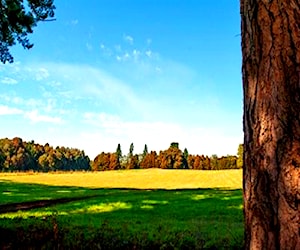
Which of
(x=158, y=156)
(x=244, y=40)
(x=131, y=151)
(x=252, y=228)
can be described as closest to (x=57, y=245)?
(x=252, y=228)

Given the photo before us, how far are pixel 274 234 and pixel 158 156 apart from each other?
11878cm

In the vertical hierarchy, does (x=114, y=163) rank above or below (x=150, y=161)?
below

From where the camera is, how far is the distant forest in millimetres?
119812

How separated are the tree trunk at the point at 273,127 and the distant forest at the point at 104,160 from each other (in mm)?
112121

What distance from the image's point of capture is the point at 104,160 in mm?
129250

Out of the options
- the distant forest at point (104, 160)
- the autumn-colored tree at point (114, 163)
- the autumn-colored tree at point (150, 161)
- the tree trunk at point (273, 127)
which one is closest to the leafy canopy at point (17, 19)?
the tree trunk at point (273, 127)

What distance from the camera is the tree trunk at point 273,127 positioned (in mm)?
3064

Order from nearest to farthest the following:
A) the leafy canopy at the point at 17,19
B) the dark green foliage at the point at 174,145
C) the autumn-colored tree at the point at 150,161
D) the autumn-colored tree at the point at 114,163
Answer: the leafy canopy at the point at 17,19
the autumn-colored tree at the point at 150,161
the dark green foliage at the point at 174,145
the autumn-colored tree at the point at 114,163

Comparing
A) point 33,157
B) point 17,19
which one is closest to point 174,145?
point 33,157

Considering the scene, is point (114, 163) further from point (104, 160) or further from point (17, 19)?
point (17, 19)

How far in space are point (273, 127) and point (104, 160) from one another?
12753 cm

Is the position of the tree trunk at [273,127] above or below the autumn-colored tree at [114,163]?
below

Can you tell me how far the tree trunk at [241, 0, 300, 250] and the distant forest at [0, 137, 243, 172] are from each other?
112121 mm

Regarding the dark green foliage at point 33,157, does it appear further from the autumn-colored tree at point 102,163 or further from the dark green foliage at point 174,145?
the dark green foliage at point 174,145
